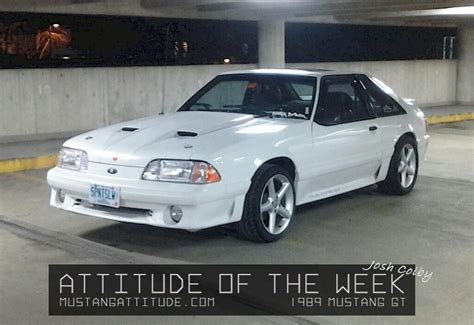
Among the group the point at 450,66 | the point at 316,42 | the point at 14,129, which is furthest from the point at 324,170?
the point at 450,66

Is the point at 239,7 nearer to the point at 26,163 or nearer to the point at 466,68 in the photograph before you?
the point at 26,163

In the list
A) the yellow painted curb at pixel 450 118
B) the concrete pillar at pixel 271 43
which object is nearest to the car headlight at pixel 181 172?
the concrete pillar at pixel 271 43

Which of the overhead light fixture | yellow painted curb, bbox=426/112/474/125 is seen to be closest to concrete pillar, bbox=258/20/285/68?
the overhead light fixture

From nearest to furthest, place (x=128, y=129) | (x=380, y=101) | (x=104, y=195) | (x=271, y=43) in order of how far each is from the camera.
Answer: (x=104, y=195), (x=128, y=129), (x=380, y=101), (x=271, y=43)

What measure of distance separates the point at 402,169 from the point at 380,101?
80 cm

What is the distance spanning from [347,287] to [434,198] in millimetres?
3127

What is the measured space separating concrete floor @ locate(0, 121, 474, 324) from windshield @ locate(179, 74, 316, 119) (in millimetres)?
1105

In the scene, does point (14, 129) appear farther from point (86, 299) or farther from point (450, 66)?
point (450, 66)

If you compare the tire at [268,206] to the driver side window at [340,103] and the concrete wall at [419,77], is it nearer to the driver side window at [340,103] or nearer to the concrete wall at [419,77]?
the driver side window at [340,103]

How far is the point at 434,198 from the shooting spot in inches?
297

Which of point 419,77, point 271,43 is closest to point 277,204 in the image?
point 271,43

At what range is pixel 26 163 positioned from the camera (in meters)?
9.92

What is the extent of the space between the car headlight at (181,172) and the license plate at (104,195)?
0.88ft

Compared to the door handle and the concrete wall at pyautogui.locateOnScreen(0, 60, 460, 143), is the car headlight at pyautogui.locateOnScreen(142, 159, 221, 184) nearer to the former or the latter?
the door handle
